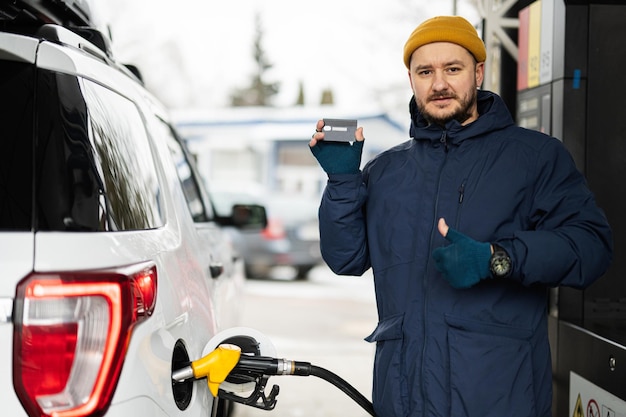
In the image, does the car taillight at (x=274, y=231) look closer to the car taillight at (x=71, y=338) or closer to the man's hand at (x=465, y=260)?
the man's hand at (x=465, y=260)

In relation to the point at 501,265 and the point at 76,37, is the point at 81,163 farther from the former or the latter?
the point at 501,265

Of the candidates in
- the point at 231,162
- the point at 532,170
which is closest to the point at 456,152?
the point at 532,170

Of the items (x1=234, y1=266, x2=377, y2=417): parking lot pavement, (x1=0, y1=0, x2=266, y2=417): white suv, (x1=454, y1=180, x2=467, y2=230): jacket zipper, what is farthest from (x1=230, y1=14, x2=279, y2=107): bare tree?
(x1=0, y1=0, x2=266, y2=417): white suv

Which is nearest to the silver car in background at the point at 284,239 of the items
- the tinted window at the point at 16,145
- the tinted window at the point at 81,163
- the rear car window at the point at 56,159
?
the tinted window at the point at 81,163

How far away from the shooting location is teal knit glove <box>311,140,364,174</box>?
8.72ft

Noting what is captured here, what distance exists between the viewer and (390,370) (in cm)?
259

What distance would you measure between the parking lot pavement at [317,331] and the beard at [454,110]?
153 inches

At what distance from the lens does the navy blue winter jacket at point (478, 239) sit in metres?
2.44

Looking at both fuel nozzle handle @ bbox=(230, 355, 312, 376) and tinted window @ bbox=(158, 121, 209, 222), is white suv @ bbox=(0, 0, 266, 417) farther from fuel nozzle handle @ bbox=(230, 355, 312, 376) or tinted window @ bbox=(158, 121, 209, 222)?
tinted window @ bbox=(158, 121, 209, 222)

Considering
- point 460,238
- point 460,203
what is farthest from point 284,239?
point 460,238

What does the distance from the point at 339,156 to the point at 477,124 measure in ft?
1.45

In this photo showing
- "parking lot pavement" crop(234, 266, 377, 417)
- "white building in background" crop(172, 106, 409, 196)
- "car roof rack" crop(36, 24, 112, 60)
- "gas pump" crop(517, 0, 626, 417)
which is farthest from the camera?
"white building in background" crop(172, 106, 409, 196)

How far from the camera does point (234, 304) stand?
174 inches

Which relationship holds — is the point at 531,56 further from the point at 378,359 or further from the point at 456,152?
the point at 378,359
